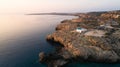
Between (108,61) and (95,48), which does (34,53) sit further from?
(108,61)

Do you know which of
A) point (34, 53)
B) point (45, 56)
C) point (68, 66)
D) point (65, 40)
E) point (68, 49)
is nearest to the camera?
point (68, 66)

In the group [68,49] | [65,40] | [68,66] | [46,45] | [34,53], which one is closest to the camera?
[68,66]

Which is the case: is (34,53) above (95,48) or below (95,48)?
below

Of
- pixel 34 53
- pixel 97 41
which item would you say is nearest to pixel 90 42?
pixel 97 41

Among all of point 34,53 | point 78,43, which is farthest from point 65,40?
point 34,53

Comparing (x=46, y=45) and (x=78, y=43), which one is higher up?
→ (x=78, y=43)

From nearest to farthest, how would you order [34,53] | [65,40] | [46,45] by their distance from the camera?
1. [34,53]
2. [65,40]
3. [46,45]

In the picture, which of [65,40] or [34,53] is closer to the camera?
[34,53]

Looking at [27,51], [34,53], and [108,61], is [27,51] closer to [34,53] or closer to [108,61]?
[34,53]

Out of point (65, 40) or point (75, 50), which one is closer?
point (75, 50)
